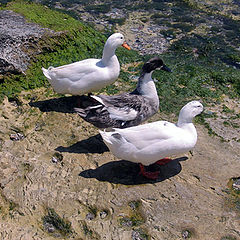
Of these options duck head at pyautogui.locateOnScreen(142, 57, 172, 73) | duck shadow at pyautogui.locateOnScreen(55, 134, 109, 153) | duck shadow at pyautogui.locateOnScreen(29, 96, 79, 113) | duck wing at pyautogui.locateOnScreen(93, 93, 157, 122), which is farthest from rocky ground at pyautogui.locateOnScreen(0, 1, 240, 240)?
duck head at pyautogui.locateOnScreen(142, 57, 172, 73)

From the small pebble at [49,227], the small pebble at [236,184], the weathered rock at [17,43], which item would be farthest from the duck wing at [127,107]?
the weathered rock at [17,43]

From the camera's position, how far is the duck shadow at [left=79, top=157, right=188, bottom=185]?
5.62 m

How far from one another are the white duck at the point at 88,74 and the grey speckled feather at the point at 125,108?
775 mm

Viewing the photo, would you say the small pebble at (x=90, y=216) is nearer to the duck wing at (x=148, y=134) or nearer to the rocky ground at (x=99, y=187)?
the rocky ground at (x=99, y=187)

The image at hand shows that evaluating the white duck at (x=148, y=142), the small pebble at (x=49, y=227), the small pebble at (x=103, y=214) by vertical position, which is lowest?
the small pebble at (x=49, y=227)

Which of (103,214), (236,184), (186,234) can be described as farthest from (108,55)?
(186,234)

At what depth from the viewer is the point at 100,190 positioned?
5406 millimetres

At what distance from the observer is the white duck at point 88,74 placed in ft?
22.6

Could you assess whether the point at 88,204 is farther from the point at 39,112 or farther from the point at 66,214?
the point at 39,112

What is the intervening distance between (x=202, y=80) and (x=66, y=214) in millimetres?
5304

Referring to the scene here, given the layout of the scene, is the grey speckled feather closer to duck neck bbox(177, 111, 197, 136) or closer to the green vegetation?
duck neck bbox(177, 111, 197, 136)

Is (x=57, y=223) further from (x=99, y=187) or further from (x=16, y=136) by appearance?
(x=16, y=136)

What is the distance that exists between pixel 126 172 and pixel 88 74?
89.7 inches

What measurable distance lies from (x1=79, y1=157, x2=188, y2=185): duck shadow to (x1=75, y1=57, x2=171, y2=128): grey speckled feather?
0.72 m
